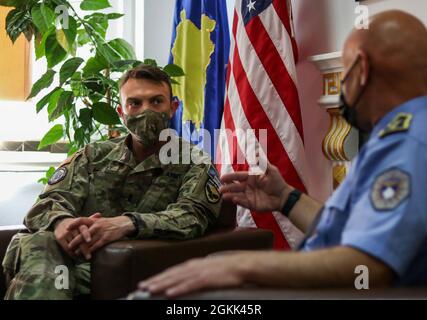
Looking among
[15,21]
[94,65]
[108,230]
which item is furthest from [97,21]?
[108,230]

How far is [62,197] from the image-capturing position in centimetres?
218

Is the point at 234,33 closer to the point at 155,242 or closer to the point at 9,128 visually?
the point at 155,242

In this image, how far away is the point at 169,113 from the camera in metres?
2.33

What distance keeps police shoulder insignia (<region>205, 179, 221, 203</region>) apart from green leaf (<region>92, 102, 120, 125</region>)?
3.30 feet

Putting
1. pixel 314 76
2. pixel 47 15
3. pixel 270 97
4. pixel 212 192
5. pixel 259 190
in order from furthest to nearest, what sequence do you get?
pixel 47 15, pixel 314 76, pixel 270 97, pixel 212 192, pixel 259 190

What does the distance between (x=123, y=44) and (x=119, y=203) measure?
52.9 inches

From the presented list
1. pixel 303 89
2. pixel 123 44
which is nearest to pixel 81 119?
pixel 123 44

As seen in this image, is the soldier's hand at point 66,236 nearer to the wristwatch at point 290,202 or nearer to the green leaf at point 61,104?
the wristwatch at point 290,202

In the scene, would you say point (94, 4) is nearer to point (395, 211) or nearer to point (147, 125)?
point (147, 125)

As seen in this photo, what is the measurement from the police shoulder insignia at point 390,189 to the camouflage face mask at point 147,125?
138 centimetres

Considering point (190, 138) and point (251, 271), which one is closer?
point (251, 271)

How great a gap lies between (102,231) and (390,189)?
1115mm

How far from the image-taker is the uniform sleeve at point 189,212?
6.31 feet

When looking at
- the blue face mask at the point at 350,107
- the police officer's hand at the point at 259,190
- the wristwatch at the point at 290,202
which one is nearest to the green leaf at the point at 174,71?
the police officer's hand at the point at 259,190
